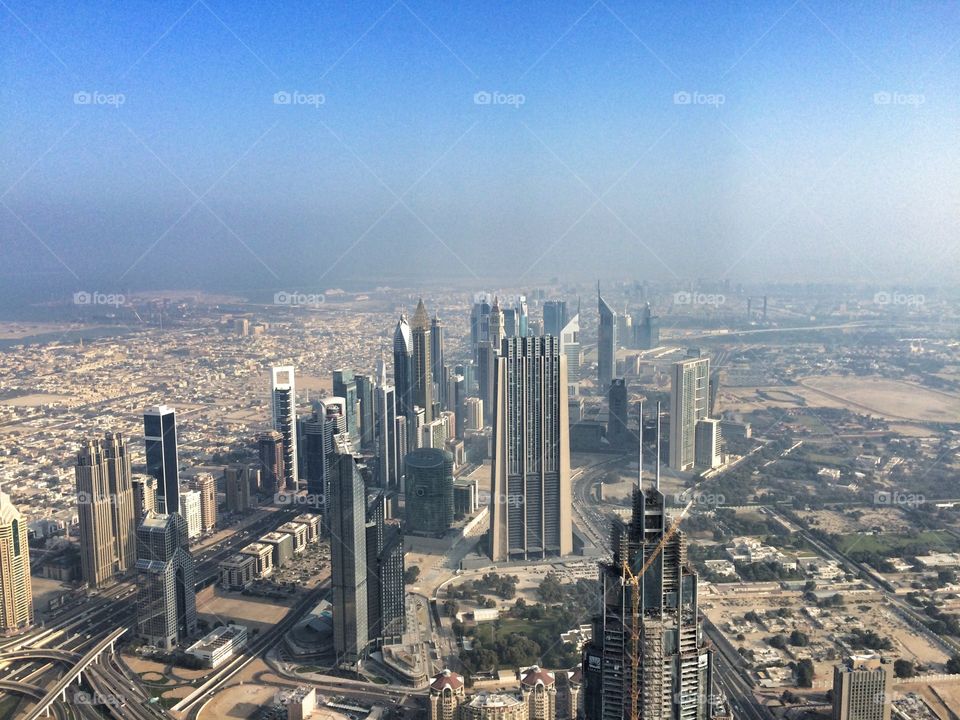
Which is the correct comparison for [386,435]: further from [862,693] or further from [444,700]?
[862,693]

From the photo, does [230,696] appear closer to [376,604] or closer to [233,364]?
[376,604]

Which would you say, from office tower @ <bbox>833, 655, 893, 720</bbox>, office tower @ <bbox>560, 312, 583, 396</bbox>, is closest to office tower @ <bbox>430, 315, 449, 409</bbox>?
office tower @ <bbox>560, 312, 583, 396</bbox>

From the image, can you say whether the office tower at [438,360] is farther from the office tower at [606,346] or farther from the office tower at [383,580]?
the office tower at [383,580]

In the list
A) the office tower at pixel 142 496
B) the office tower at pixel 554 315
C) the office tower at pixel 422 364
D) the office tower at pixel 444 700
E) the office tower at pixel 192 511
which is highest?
the office tower at pixel 554 315

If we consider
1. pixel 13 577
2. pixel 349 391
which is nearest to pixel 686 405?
pixel 349 391

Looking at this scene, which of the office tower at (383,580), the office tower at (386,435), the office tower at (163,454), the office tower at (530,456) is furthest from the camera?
the office tower at (386,435)

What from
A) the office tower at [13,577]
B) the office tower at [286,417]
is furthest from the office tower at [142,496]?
the office tower at [286,417]
